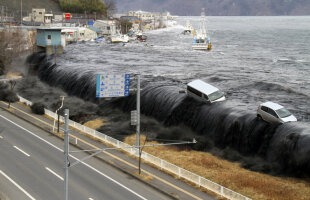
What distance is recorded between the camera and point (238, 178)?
3525cm

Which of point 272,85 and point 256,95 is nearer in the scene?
point 256,95

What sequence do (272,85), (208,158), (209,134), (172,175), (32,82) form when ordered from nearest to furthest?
(172,175) < (208,158) < (209,134) < (272,85) < (32,82)

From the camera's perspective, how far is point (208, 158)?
136 ft

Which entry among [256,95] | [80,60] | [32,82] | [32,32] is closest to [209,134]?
[256,95]

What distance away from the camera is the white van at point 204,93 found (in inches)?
2101

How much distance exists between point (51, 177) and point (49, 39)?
7390 centimetres

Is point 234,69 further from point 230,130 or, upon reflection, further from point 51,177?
point 51,177

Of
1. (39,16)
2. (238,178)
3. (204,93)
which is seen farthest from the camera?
(39,16)

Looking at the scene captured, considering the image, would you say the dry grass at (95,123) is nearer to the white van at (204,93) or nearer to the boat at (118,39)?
the white van at (204,93)

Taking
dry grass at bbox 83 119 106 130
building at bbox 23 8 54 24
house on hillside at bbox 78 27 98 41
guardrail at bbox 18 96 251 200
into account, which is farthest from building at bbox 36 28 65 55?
Answer: building at bbox 23 8 54 24

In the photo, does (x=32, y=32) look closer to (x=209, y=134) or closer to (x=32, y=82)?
(x=32, y=82)

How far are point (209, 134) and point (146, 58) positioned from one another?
6460 cm

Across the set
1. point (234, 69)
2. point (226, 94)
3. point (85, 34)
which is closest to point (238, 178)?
point (226, 94)

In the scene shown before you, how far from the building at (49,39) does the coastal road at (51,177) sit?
60.6 meters
